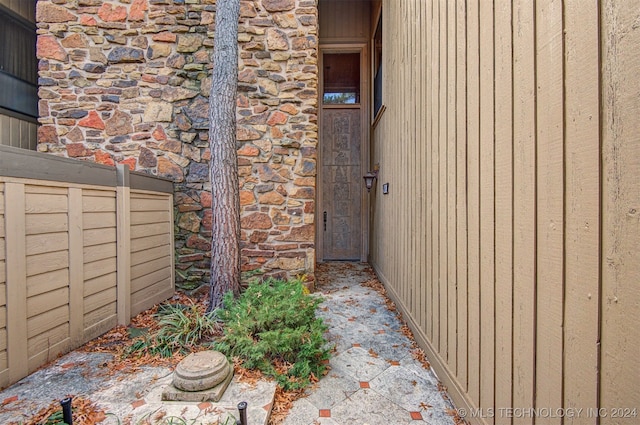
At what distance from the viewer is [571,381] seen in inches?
35.3

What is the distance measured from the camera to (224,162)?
109 inches

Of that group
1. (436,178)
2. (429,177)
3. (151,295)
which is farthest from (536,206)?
(151,295)

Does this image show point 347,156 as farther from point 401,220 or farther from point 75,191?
point 75,191

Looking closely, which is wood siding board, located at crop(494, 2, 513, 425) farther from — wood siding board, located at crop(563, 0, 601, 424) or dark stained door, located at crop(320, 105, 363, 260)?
dark stained door, located at crop(320, 105, 363, 260)

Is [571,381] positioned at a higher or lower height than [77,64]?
lower

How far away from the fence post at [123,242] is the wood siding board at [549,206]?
119 inches

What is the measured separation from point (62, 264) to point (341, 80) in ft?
17.1

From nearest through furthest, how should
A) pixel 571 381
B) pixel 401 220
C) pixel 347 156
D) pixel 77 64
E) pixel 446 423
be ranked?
1. pixel 571 381
2. pixel 446 423
3. pixel 401 220
4. pixel 77 64
5. pixel 347 156

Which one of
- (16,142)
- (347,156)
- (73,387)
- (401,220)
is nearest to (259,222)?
(401,220)

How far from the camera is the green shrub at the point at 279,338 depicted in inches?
75.9

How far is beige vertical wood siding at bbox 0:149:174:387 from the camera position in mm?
1773

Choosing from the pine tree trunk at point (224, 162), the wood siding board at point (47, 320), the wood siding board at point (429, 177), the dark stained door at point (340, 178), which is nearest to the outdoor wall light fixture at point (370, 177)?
the dark stained door at point (340, 178)

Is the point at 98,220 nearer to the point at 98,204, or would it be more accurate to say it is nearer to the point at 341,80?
the point at 98,204

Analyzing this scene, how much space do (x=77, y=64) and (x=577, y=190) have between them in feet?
16.2
